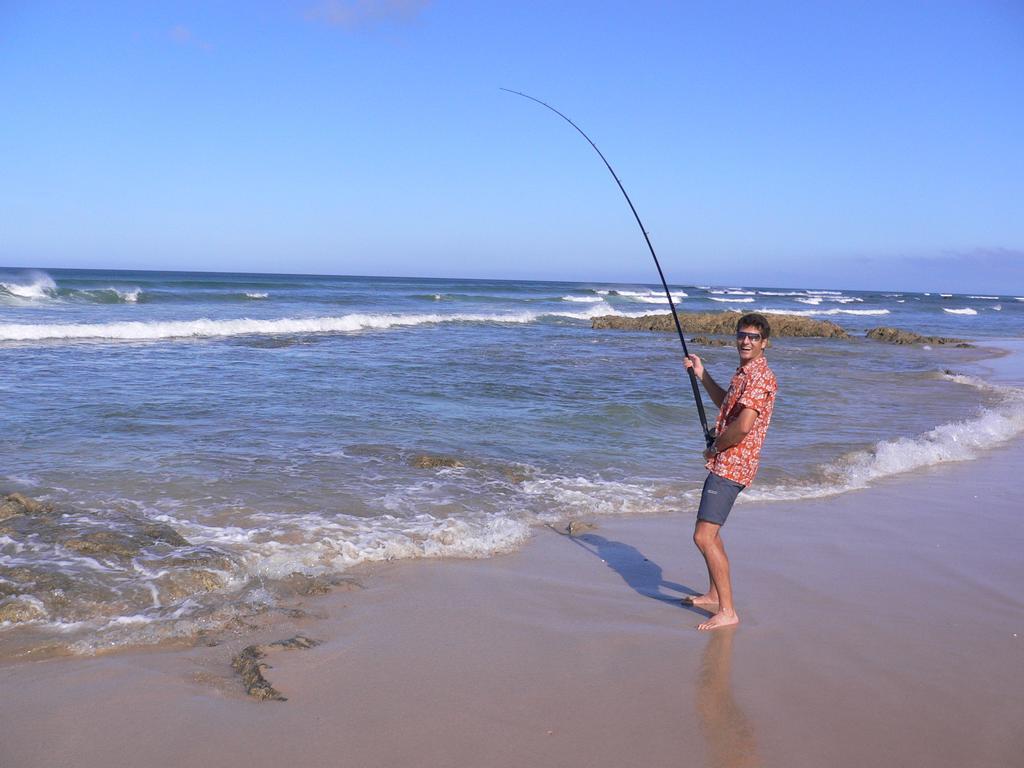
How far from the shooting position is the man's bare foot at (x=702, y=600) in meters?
4.09

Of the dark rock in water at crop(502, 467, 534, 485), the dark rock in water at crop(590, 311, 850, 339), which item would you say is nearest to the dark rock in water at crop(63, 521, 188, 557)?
the dark rock in water at crop(502, 467, 534, 485)

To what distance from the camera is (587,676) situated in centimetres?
329

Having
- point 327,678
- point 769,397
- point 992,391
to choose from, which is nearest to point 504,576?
point 327,678

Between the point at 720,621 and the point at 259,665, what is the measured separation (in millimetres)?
2132

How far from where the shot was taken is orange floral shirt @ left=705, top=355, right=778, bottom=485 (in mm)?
3689

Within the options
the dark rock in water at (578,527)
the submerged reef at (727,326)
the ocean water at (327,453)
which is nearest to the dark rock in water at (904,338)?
the submerged reef at (727,326)

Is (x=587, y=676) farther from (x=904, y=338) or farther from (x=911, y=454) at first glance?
(x=904, y=338)

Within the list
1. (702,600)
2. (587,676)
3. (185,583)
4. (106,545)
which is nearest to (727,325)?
(702,600)

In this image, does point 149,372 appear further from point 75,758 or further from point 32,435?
Answer: point 75,758

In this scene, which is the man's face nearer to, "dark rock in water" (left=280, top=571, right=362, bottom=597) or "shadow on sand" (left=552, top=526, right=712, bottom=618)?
"shadow on sand" (left=552, top=526, right=712, bottom=618)

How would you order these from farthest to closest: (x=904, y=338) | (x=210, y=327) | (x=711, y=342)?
1. (x=904, y=338)
2. (x=711, y=342)
3. (x=210, y=327)

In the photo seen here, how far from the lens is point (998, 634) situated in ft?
12.6

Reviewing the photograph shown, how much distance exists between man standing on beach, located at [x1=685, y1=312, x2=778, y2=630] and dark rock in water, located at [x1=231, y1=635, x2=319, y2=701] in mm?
1883

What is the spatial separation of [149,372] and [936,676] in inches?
439
